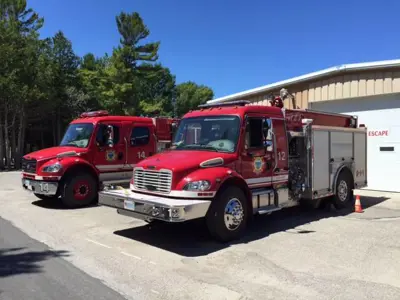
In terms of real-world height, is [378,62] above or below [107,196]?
above

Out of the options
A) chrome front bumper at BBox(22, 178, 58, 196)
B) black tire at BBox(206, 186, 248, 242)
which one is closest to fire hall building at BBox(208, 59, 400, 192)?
black tire at BBox(206, 186, 248, 242)

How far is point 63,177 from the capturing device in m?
10.5

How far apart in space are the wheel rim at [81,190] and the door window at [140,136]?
1.84 m

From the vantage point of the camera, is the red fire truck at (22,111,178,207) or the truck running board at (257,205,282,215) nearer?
the truck running board at (257,205,282,215)

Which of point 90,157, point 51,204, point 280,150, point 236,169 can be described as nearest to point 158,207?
point 236,169

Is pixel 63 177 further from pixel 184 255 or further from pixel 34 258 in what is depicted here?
pixel 184 255

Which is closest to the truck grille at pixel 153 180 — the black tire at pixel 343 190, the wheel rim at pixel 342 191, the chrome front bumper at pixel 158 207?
the chrome front bumper at pixel 158 207

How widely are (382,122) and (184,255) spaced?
31.8ft

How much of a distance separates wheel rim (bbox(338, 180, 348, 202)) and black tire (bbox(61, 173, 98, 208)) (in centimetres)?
643

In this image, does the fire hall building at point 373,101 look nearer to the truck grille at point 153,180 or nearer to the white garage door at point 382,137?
the white garage door at point 382,137

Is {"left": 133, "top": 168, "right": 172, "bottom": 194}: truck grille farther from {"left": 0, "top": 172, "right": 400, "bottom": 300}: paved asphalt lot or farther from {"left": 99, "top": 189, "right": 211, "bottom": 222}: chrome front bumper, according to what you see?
{"left": 0, "top": 172, "right": 400, "bottom": 300}: paved asphalt lot

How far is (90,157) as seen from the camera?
11.1 m

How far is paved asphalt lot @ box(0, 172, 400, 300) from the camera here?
4.91m

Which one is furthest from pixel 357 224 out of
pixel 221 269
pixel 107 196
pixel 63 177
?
pixel 63 177
